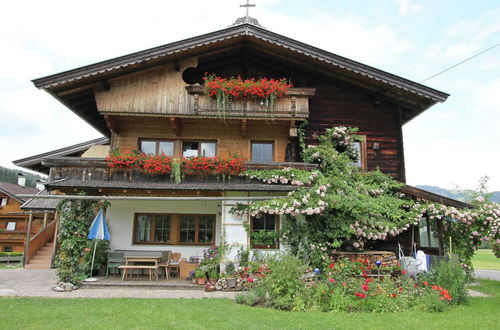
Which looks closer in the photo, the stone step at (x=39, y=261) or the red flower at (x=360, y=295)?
the red flower at (x=360, y=295)

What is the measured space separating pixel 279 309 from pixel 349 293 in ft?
6.23

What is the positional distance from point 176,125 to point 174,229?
4.26m

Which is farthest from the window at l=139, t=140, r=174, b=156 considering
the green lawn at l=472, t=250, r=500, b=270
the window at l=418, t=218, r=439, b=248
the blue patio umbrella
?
the green lawn at l=472, t=250, r=500, b=270

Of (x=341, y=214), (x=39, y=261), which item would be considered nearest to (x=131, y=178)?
(x=341, y=214)

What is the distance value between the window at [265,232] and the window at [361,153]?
4.57m

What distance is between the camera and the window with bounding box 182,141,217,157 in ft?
47.4

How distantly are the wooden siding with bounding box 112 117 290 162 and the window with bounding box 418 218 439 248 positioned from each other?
6157mm

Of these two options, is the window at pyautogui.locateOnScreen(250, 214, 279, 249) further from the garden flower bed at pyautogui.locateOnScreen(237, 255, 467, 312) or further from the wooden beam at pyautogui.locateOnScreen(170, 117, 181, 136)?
the wooden beam at pyautogui.locateOnScreen(170, 117, 181, 136)

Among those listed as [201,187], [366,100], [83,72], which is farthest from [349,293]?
[83,72]

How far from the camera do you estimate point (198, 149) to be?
571 inches

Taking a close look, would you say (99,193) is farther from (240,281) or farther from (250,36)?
(250,36)

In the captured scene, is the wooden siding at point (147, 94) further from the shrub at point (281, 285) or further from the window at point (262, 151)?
the shrub at point (281, 285)

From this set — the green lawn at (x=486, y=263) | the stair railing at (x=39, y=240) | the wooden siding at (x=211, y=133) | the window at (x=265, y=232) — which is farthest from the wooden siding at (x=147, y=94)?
the green lawn at (x=486, y=263)

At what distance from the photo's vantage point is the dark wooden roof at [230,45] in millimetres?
12891
